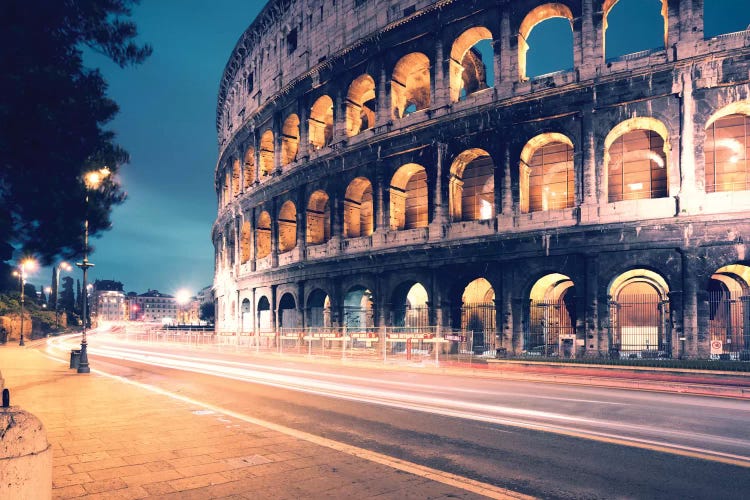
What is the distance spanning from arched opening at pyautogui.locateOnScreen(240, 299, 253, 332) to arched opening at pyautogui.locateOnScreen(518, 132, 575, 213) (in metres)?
22.9

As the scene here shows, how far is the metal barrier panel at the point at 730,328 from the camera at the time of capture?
57.0ft

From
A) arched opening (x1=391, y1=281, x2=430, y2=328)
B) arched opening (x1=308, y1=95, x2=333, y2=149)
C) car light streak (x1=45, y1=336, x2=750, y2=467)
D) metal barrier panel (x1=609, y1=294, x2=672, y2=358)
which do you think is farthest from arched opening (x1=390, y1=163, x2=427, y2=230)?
car light streak (x1=45, y1=336, x2=750, y2=467)

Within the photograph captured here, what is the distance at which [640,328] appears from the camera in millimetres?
22609

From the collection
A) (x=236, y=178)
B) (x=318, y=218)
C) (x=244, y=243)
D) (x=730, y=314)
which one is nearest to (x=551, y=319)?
(x=730, y=314)

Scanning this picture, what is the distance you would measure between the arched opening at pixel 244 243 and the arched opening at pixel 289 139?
25.3 feet

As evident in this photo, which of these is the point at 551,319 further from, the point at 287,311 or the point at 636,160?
the point at 287,311

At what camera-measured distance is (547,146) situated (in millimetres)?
23625

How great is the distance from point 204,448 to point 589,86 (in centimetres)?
2014

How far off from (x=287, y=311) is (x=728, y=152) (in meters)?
25.5

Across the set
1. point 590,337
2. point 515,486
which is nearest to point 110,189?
point 515,486

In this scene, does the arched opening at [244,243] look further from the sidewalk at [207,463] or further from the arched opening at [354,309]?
the sidewalk at [207,463]

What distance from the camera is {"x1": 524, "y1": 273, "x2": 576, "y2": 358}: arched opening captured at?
822 inches

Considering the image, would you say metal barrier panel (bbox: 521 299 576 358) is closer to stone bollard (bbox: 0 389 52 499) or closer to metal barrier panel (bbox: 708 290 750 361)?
metal barrier panel (bbox: 708 290 750 361)

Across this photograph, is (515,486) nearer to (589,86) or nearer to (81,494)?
(81,494)
